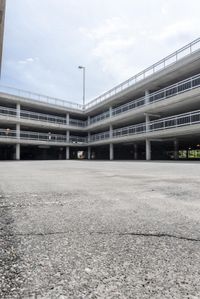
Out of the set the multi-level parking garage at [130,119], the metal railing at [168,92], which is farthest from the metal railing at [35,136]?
the metal railing at [168,92]

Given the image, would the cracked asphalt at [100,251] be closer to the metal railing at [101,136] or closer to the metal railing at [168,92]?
the metal railing at [168,92]

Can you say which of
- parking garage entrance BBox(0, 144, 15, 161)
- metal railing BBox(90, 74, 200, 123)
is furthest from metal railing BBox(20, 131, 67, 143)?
metal railing BBox(90, 74, 200, 123)

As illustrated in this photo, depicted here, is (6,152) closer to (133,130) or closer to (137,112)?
(133,130)

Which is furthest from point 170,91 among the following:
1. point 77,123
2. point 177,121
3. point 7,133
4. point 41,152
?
point 41,152

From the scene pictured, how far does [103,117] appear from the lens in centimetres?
3762

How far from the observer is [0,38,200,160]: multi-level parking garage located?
869 inches

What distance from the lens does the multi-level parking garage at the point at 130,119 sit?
22.1 metres

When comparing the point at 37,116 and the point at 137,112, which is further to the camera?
the point at 37,116

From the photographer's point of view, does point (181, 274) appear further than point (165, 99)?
No

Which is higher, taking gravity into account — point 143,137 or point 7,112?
point 7,112

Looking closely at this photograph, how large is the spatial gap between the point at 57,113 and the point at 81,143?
8609mm

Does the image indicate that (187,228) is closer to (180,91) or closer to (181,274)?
(181,274)

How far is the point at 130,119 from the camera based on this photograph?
108 feet

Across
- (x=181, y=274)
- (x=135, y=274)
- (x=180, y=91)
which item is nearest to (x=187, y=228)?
(x=181, y=274)
